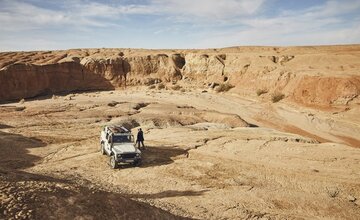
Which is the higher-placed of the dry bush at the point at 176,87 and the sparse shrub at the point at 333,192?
the dry bush at the point at 176,87

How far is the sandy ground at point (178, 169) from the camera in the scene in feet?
35.5

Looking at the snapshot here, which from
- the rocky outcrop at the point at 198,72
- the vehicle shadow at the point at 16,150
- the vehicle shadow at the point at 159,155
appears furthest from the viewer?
the rocky outcrop at the point at 198,72

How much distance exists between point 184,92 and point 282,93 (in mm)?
14748

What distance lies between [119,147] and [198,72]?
138ft

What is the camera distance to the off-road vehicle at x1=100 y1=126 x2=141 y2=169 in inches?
810

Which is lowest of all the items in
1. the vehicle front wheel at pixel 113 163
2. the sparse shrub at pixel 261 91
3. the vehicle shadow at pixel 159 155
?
the vehicle shadow at pixel 159 155

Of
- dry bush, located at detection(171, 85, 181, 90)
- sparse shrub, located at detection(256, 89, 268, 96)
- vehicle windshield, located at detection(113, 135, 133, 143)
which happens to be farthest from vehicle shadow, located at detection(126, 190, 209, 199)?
dry bush, located at detection(171, 85, 181, 90)

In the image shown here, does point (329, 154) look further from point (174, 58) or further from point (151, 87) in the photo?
point (174, 58)

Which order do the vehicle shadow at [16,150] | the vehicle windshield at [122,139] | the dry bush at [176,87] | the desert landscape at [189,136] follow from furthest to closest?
the dry bush at [176,87] → the vehicle windshield at [122,139] → the vehicle shadow at [16,150] → the desert landscape at [189,136]

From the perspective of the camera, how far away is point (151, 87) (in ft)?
194

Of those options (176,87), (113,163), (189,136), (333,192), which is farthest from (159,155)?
(176,87)

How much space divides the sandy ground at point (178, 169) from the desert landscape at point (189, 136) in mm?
64

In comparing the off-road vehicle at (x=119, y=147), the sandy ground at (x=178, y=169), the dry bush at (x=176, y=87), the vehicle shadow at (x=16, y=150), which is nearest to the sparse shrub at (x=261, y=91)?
the sandy ground at (x=178, y=169)

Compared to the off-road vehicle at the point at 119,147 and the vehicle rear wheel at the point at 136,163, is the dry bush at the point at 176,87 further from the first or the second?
the vehicle rear wheel at the point at 136,163
